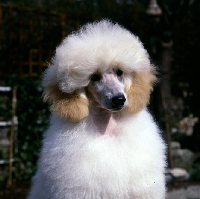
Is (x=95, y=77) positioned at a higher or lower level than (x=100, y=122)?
higher

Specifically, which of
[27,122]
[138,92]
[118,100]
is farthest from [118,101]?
[27,122]

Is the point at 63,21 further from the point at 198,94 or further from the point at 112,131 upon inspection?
the point at 112,131

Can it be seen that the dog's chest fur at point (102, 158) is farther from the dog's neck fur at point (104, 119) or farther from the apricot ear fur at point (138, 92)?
the apricot ear fur at point (138, 92)

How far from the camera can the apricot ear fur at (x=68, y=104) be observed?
255cm

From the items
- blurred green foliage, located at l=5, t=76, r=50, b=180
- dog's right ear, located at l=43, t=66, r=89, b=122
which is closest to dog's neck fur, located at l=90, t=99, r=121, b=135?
dog's right ear, located at l=43, t=66, r=89, b=122

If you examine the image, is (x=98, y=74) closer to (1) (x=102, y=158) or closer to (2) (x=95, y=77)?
(2) (x=95, y=77)

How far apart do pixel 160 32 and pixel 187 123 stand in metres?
2.44

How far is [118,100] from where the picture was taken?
98.9 inches

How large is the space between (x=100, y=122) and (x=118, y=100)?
267 mm

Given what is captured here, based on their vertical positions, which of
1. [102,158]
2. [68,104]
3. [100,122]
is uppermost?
[68,104]

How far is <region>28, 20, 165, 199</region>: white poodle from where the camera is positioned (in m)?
2.55

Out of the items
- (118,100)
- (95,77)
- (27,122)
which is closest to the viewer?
(118,100)

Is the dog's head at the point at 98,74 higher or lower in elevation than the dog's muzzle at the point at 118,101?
higher

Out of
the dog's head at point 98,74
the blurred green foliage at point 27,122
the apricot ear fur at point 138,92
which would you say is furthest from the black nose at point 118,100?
the blurred green foliage at point 27,122
